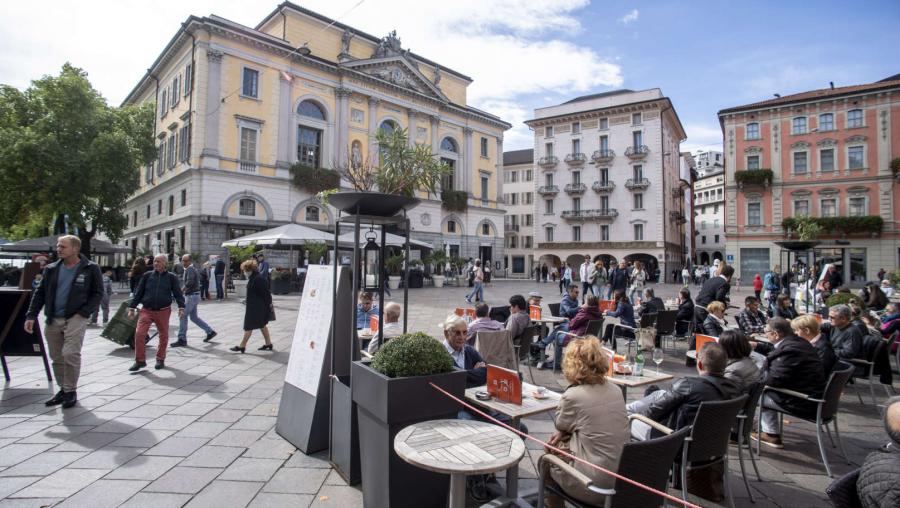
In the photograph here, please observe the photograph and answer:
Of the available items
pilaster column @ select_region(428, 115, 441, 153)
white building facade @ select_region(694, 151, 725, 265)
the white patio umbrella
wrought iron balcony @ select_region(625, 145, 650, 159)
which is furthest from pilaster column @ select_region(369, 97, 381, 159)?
white building facade @ select_region(694, 151, 725, 265)

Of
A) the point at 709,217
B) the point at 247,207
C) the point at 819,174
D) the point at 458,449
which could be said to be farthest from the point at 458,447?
the point at 709,217

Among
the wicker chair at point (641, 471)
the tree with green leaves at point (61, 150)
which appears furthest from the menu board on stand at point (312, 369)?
the tree with green leaves at point (61, 150)

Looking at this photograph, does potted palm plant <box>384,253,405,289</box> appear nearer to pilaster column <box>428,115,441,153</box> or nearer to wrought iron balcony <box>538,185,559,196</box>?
pilaster column <box>428,115,441,153</box>

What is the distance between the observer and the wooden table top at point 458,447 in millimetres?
2133

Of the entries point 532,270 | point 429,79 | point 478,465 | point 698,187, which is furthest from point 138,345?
point 698,187

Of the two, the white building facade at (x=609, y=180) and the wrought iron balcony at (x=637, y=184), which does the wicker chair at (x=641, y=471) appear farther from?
the wrought iron balcony at (x=637, y=184)

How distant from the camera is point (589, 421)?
252 centimetres

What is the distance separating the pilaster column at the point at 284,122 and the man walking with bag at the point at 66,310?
21.5 meters

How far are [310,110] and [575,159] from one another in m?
26.3

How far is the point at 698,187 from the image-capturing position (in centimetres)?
6975

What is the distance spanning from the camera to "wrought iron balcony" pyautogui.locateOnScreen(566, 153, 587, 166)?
144 ft

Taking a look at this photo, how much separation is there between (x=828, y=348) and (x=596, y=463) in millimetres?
3831

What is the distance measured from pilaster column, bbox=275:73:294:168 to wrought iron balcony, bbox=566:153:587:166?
27.6 m

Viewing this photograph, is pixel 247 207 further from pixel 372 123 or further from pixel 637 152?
pixel 637 152
